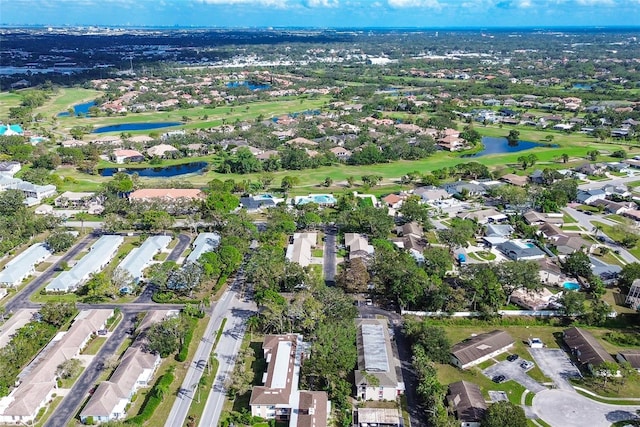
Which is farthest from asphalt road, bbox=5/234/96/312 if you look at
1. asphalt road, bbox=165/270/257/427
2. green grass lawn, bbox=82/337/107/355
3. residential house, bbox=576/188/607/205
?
residential house, bbox=576/188/607/205

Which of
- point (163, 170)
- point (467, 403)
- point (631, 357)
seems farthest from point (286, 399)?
point (163, 170)

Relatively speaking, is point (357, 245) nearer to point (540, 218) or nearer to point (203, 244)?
point (203, 244)

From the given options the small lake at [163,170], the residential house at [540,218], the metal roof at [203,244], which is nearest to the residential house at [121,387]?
the metal roof at [203,244]

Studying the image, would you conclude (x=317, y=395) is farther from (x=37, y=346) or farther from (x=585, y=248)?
(x=585, y=248)

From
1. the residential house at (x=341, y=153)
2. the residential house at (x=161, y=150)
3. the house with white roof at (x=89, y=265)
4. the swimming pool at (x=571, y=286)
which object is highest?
the house with white roof at (x=89, y=265)

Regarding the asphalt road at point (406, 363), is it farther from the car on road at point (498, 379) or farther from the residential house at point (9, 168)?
the residential house at point (9, 168)

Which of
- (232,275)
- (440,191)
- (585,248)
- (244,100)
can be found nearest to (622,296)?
(585,248)

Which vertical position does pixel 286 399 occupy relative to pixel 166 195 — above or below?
above
